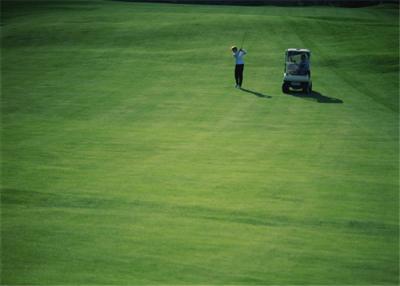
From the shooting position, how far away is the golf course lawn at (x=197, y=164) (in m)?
12.2

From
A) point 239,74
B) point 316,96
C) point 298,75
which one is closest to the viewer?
point 316,96

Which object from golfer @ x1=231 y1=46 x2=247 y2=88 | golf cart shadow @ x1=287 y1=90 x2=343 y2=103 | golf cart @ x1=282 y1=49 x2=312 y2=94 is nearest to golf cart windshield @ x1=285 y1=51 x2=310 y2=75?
golf cart @ x1=282 y1=49 x2=312 y2=94

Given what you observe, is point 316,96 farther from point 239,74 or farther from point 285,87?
point 239,74

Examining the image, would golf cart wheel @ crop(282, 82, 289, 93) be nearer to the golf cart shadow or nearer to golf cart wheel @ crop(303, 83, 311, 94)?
the golf cart shadow

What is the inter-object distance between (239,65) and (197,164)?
12.4m

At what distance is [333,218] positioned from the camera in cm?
1407

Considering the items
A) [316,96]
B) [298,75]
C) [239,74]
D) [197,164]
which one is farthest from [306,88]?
[197,164]

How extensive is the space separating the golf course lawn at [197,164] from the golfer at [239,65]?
22.2 inches

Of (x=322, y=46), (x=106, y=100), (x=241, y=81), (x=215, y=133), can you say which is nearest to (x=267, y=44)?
(x=322, y=46)

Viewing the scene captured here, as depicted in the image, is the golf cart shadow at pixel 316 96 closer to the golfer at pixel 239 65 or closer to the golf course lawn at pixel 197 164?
the golf course lawn at pixel 197 164

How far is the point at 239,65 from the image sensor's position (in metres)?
29.7

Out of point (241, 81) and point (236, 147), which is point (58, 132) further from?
point (241, 81)

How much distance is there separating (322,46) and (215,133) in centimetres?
1954

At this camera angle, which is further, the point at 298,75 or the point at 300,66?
the point at 300,66
